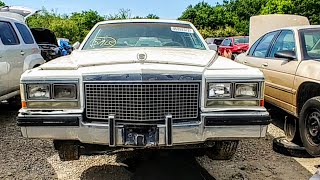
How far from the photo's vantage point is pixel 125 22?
17.5 feet

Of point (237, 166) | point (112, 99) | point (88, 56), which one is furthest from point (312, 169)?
point (88, 56)

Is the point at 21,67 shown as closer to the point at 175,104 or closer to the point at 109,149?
the point at 109,149

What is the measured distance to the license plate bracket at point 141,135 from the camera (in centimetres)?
322

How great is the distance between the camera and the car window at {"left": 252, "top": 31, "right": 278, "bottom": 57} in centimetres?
641

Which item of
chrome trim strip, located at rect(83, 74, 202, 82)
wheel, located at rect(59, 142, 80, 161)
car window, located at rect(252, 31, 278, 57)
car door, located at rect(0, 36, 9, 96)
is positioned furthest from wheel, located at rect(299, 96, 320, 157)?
car door, located at rect(0, 36, 9, 96)

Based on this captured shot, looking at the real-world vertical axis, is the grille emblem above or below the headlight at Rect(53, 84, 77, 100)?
above

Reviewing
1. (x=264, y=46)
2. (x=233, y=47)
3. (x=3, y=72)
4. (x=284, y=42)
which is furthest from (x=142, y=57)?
(x=233, y=47)

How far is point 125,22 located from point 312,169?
3027 millimetres

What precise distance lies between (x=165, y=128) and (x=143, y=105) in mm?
269

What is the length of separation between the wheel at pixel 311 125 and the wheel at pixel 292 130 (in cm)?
47

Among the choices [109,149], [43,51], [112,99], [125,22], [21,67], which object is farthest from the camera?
[43,51]

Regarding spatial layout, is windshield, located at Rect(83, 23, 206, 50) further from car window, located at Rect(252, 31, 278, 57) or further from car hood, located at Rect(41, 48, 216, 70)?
car window, located at Rect(252, 31, 278, 57)

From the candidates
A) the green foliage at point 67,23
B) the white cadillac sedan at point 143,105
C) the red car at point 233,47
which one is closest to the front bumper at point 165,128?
the white cadillac sedan at point 143,105

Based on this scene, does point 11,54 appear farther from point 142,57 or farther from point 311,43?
point 311,43
